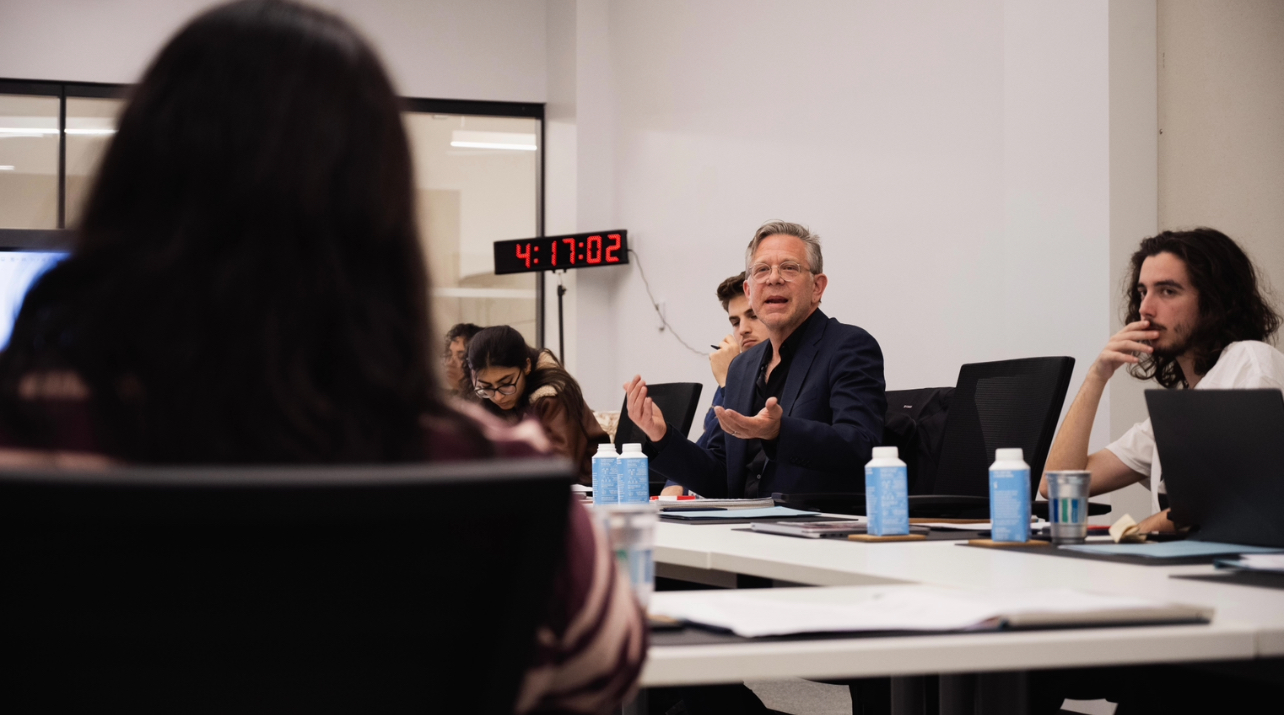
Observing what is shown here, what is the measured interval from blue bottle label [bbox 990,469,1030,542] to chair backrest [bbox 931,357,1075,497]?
2.13 feet

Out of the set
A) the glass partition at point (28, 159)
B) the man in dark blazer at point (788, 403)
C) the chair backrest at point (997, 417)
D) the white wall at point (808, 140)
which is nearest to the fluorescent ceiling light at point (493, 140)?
the white wall at point (808, 140)

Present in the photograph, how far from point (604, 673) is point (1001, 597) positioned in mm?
591

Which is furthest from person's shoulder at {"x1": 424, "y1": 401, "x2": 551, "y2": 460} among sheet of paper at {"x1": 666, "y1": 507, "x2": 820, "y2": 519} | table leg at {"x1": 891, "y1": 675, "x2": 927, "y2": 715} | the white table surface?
sheet of paper at {"x1": 666, "y1": 507, "x2": 820, "y2": 519}

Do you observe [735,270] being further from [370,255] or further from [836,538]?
[370,255]

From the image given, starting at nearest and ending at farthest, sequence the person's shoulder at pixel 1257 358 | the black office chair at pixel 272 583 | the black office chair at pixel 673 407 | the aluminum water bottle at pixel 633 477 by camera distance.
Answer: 1. the black office chair at pixel 272 583
2. the person's shoulder at pixel 1257 358
3. the aluminum water bottle at pixel 633 477
4. the black office chair at pixel 673 407

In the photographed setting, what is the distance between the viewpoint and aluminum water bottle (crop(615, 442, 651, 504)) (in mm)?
2334

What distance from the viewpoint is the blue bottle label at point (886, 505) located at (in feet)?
6.07

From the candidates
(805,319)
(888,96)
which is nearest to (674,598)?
(805,319)

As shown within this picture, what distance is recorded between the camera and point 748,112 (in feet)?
18.4

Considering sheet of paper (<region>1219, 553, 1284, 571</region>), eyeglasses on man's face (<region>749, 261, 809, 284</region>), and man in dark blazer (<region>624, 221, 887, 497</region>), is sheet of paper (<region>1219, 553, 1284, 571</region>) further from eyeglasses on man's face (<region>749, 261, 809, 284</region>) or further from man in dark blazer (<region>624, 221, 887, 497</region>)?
eyeglasses on man's face (<region>749, 261, 809, 284</region>)

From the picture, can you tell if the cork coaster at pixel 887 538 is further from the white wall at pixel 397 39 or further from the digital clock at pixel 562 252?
the white wall at pixel 397 39

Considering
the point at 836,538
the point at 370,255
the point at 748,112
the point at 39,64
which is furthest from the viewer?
the point at 39,64

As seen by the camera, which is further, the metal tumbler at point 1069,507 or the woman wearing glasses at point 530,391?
the woman wearing glasses at point 530,391

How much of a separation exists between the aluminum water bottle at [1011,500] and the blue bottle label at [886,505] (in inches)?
6.1
